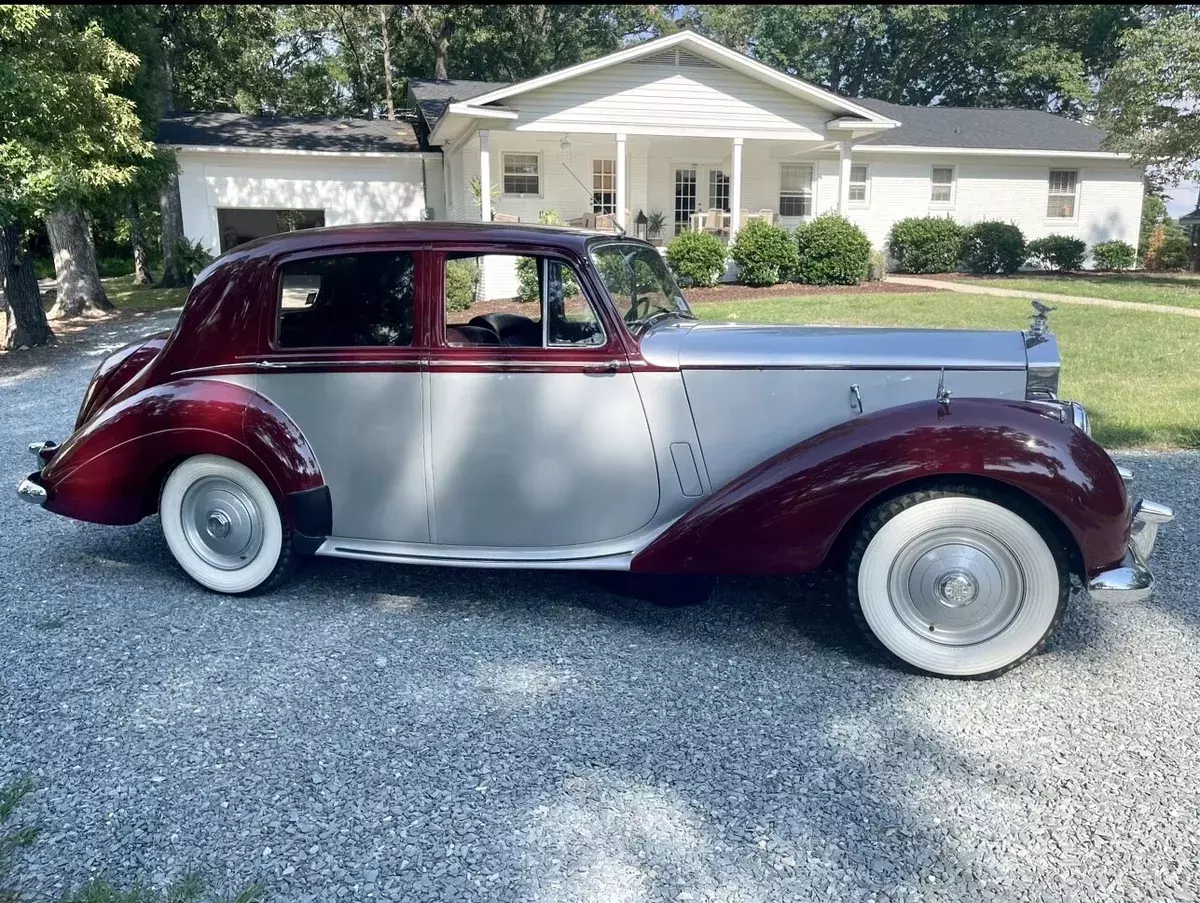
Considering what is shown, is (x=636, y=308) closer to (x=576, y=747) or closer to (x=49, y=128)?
(x=576, y=747)

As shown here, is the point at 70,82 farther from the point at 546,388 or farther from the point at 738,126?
the point at 738,126

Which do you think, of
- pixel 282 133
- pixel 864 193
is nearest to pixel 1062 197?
pixel 864 193

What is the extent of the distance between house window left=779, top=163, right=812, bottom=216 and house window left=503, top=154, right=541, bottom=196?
6692 millimetres

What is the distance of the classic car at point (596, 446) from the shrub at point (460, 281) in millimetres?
146

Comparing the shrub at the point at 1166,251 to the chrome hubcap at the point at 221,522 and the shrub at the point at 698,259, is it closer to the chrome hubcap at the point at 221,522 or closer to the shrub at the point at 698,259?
the shrub at the point at 698,259

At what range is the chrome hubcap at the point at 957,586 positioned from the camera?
11.4ft

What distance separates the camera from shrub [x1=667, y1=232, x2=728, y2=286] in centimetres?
Answer: 1919

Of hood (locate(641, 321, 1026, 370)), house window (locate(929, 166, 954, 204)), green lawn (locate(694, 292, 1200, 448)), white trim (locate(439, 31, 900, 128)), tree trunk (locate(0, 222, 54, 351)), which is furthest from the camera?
house window (locate(929, 166, 954, 204))

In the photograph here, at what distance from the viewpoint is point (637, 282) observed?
14.4 feet

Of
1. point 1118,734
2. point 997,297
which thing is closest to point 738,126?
point 997,297

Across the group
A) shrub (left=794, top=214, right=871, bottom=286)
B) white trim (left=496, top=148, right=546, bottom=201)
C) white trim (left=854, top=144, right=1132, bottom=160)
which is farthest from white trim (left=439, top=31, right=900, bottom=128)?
white trim (left=854, top=144, right=1132, bottom=160)

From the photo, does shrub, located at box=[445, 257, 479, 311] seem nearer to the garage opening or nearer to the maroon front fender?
the maroon front fender

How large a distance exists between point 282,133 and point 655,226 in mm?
10206

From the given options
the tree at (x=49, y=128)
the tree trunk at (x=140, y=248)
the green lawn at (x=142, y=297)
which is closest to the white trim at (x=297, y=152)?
the green lawn at (x=142, y=297)
